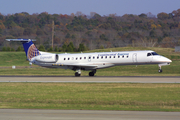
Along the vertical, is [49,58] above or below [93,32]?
below

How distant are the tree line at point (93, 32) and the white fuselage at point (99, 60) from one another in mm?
61166

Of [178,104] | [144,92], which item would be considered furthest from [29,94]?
[178,104]

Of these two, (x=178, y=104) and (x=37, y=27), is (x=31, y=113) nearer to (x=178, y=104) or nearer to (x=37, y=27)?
(x=178, y=104)

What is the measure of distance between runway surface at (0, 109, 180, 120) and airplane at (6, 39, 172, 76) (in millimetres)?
20573

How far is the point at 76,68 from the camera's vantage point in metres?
34.9

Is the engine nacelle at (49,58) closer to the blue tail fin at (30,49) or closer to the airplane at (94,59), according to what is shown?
the airplane at (94,59)

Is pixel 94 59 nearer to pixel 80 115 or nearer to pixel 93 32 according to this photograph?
pixel 80 115

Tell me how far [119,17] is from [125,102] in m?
175

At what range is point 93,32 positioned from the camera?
13812 cm

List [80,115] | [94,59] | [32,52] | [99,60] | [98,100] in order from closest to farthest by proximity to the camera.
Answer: [80,115]
[98,100]
[99,60]
[94,59]
[32,52]

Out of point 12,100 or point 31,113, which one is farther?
point 12,100

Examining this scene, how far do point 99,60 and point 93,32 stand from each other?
104881 millimetres

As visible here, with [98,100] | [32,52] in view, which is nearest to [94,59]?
[32,52]

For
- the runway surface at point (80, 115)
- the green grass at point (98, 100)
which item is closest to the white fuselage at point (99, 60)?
the green grass at point (98, 100)
